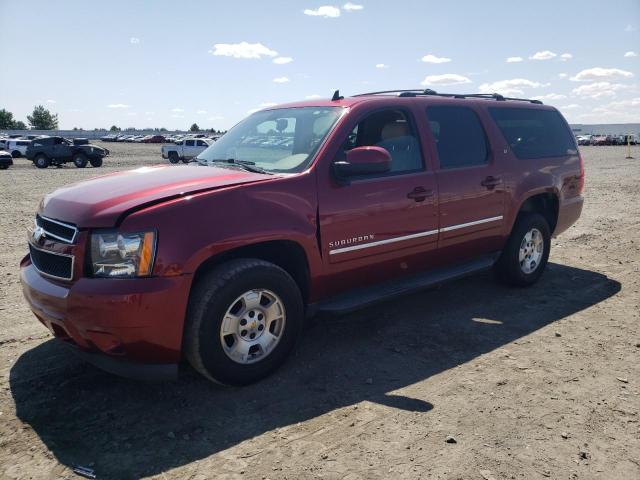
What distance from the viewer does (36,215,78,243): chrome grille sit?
316 cm

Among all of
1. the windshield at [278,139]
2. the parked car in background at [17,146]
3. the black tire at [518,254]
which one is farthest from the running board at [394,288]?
the parked car in background at [17,146]

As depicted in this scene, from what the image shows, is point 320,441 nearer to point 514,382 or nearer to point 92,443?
point 92,443

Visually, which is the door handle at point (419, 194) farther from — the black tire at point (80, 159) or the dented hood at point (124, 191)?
the black tire at point (80, 159)

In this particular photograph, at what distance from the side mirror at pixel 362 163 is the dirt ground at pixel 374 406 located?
138 centimetres

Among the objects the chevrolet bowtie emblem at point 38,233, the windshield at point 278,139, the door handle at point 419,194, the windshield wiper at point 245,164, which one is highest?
the windshield at point 278,139

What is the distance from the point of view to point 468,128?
5062 millimetres

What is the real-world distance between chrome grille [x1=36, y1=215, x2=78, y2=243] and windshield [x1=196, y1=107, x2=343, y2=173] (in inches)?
55.4

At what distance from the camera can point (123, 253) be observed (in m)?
3.01

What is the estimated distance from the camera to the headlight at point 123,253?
301 centimetres

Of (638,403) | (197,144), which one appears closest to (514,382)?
(638,403)

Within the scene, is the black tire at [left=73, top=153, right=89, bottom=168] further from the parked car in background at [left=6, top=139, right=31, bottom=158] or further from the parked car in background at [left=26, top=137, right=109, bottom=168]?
the parked car in background at [left=6, top=139, right=31, bottom=158]

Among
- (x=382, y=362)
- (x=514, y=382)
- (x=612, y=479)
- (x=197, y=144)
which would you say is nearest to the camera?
(x=612, y=479)

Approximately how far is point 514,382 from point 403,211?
4.95 ft

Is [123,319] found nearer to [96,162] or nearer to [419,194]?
[419,194]
